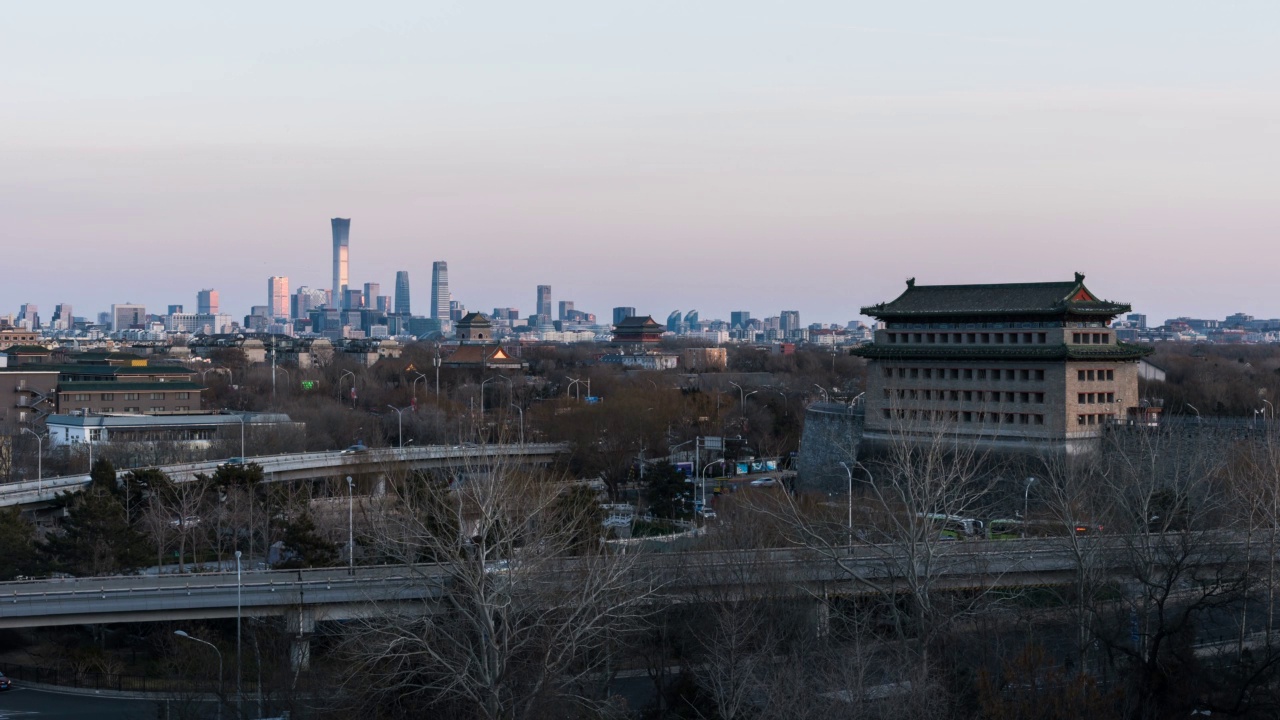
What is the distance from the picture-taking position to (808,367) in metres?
106

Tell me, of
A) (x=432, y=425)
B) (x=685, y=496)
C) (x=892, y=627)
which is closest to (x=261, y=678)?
(x=892, y=627)

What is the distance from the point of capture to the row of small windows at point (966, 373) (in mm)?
42844

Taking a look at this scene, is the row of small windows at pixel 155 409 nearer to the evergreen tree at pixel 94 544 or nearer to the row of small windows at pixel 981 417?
the evergreen tree at pixel 94 544

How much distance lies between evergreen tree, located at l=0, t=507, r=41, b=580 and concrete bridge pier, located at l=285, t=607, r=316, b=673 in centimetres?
873

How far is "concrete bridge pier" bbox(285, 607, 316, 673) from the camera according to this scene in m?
24.7

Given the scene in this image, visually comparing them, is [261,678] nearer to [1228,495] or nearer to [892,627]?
[892,627]

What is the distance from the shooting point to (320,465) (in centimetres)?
5100

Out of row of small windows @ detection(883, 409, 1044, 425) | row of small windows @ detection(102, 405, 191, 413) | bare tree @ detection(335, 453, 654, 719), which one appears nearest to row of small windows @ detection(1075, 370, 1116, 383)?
row of small windows @ detection(883, 409, 1044, 425)

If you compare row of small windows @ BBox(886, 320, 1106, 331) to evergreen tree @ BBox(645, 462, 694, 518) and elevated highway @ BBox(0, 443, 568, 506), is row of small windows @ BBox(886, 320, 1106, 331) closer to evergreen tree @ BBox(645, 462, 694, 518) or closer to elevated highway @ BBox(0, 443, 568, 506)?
evergreen tree @ BBox(645, 462, 694, 518)

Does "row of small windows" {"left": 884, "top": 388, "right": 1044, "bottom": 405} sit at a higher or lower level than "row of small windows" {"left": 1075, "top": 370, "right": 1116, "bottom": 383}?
lower

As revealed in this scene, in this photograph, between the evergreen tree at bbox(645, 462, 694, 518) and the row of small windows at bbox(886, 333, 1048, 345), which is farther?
the row of small windows at bbox(886, 333, 1048, 345)

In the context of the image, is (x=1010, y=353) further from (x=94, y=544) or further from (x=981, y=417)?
(x=94, y=544)

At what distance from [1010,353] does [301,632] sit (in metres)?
24.9

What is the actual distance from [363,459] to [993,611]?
26528 mm
